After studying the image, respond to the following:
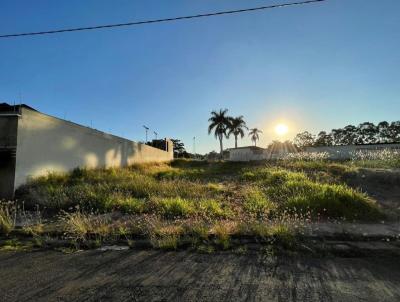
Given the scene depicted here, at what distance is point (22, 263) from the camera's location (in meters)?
5.50

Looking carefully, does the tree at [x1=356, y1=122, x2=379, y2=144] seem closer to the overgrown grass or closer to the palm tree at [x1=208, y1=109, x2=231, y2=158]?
the palm tree at [x1=208, y1=109, x2=231, y2=158]

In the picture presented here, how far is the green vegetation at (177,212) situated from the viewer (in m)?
6.61

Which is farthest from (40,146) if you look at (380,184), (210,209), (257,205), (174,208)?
(380,184)

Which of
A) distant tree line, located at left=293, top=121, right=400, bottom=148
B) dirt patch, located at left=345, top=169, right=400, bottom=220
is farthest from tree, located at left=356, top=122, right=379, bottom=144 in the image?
dirt patch, located at left=345, top=169, right=400, bottom=220

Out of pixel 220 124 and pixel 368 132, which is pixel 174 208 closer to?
pixel 220 124

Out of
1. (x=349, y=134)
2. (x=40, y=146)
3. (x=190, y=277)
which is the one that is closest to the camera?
(x=190, y=277)

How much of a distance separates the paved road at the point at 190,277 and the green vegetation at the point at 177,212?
0.71 m

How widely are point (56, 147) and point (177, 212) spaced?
7.86m

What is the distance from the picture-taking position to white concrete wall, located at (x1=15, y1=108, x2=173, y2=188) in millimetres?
11888

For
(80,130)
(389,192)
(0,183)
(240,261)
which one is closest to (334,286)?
(240,261)

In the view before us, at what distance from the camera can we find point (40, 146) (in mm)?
12867

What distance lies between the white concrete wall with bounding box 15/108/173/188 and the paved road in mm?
6691

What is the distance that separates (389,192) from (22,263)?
459 inches

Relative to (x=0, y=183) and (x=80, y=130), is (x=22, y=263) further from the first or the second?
(x=80, y=130)
